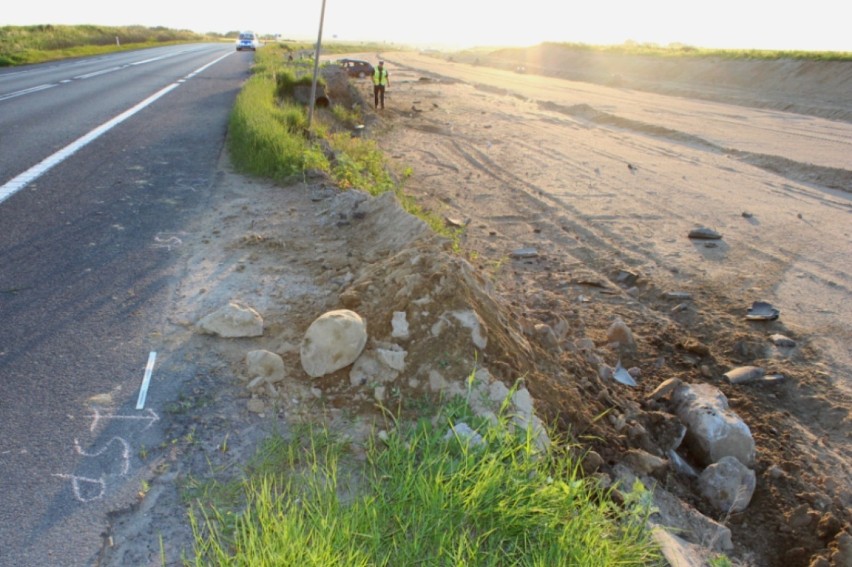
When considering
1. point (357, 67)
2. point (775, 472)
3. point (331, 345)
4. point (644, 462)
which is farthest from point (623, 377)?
point (357, 67)

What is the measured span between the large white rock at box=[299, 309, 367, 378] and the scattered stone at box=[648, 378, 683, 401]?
2.52 metres

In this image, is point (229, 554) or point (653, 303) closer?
point (229, 554)

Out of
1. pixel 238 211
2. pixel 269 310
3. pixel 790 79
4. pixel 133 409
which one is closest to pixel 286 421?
pixel 133 409

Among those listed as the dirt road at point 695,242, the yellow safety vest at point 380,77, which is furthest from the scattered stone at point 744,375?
the yellow safety vest at point 380,77

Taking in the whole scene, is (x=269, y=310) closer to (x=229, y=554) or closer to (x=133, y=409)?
(x=133, y=409)

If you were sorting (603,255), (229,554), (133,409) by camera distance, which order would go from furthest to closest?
(603,255), (133,409), (229,554)

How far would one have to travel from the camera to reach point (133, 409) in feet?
10.6

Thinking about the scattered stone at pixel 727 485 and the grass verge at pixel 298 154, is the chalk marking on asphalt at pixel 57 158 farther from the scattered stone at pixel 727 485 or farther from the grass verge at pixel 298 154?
the scattered stone at pixel 727 485

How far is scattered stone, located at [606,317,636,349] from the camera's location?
5.59 metres

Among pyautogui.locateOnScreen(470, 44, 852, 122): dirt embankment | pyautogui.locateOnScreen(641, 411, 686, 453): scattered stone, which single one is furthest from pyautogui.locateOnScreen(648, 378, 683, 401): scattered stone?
pyautogui.locateOnScreen(470, 44, 852, 122): dirt embankment

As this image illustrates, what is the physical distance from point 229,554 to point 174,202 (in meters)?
5.17

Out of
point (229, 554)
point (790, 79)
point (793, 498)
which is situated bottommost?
point (793, 498)

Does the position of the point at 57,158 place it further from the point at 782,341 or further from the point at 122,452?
the point at 782,341

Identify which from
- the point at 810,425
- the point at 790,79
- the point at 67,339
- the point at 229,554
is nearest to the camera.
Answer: the point at 229,554
